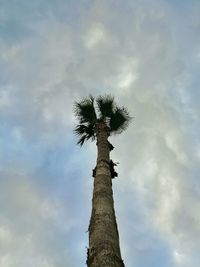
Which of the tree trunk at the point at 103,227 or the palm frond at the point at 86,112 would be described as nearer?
the tree trunk at the point at 103,227

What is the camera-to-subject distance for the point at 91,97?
17.1 meters

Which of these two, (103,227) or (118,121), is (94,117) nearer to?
(118,121)

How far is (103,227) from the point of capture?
301 inches

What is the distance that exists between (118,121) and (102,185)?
7394 mm

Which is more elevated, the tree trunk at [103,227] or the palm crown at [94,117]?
the palm crown at [94,117]

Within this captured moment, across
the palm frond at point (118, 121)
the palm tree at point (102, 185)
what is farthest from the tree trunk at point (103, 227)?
the palm frond at point (118, 121)

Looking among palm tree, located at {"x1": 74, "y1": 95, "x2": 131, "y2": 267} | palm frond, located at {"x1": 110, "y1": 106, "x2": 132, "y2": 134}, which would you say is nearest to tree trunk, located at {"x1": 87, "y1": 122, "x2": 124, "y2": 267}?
palm tree, located at {"x1": 74, "y1": 95, "x2": 131, "y2": 267}

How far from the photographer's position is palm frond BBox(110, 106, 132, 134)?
54.7 ft

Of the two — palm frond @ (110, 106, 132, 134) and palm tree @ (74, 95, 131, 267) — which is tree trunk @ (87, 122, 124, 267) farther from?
→ palm frond @ (110, 106, 132, 134)

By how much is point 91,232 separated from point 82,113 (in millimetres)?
9309

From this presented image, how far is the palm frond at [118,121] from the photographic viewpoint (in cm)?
1667

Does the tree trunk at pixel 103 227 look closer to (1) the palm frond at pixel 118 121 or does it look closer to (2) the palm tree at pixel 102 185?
(2) the palm tree at pixel 102 185

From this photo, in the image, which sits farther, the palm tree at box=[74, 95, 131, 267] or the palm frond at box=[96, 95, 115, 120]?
the palm frond at box=[96, 95, 115, 120]

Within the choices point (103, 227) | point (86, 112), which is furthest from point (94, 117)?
point (103, 227)
